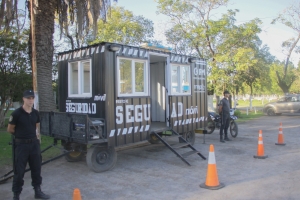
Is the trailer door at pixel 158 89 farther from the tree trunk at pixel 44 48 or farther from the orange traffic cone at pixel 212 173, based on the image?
the orange traffic cone at pixel 212 173

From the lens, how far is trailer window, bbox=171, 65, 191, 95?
29.2ft

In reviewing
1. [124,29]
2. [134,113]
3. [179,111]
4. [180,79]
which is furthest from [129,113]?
[124,29]

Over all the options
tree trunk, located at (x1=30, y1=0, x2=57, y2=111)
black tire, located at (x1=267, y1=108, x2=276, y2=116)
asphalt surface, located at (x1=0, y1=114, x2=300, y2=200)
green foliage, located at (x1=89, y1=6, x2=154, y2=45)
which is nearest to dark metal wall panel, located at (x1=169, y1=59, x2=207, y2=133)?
asphalt surface, located at (x1=0, y1=114, x2=300, y2=200)

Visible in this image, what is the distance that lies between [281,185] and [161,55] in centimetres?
462

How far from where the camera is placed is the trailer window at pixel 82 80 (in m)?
7.30

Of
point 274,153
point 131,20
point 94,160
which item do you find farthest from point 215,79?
point 94,160

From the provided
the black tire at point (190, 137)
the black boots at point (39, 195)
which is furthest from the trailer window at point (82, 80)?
the black tire at point (190, 137)

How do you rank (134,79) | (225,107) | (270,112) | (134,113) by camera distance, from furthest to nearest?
(270,112) → (225,107) → (134,79) → (134,113)

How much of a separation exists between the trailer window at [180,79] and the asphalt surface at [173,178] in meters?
2.01

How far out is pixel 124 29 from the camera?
19.0 meters

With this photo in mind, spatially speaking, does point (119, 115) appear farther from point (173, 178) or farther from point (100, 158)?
point (173, 178)

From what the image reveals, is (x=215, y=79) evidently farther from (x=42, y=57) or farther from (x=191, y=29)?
(x=42, y=57)

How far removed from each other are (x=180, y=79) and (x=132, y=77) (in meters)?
2.22

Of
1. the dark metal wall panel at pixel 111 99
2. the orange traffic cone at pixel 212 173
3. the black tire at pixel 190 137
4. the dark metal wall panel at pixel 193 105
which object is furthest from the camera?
the black tire at pixel 190 137
